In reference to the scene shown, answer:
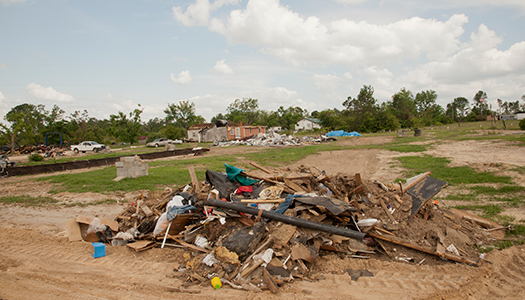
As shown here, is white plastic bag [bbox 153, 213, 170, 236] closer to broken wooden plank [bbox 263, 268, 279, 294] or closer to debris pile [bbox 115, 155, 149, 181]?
broken wooden plank [bbox 263, 268, 279, 294]

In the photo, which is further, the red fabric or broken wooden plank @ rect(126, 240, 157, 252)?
the red fabric

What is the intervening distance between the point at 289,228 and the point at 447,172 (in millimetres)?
9881

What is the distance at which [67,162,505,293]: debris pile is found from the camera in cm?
424

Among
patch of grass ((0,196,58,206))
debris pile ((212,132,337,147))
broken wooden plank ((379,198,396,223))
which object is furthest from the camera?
debris pile ((212,132,337,147))

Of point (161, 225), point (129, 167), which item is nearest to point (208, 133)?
point (129, 167)

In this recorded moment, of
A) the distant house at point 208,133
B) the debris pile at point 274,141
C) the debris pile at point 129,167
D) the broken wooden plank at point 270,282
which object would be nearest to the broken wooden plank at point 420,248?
the broken wooden plank at point 270,282

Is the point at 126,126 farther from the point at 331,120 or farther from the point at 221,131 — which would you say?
→ the point at 331,120

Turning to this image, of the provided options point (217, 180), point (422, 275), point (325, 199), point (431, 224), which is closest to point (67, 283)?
point (217, 180)

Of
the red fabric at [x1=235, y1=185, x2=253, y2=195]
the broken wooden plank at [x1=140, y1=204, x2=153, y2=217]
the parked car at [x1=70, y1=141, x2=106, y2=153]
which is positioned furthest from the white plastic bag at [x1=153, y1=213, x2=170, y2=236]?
the parked car at [x1=70, y1=141, x2=106, y2=153]

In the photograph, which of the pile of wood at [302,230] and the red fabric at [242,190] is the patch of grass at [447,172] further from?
the red fabric at [242,190]

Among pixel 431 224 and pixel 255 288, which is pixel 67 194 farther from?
pixel 431 224

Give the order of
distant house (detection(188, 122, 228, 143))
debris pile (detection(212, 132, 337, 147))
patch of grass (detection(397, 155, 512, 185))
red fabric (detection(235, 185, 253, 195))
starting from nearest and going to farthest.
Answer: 1. red fabric (detection(235, 185, 253, 195))
2. patch of grass (detection(397, 155, 512, 185))
3. debris pile (detection(212, 132, 337, 147))
4. distant house (detection(188, 122, 228, 143))

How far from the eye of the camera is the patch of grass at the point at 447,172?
31.0 feet

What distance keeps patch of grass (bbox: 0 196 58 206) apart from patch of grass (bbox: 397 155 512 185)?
14.6m
